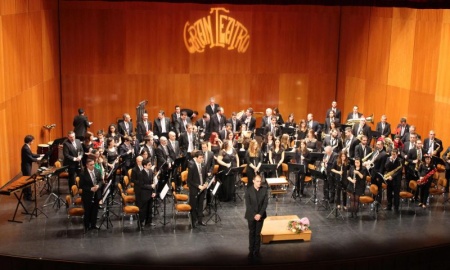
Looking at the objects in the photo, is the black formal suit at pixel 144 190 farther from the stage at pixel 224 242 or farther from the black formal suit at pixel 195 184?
the black formal suit at pixel 195 184

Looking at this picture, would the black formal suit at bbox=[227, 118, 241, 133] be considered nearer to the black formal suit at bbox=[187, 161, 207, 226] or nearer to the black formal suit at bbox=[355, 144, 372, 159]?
the black formal suit at bbox=[355, 144, 372, 159]

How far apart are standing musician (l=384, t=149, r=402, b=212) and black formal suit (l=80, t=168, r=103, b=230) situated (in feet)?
21.6

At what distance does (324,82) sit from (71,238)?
13930mm

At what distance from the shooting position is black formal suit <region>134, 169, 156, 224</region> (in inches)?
514

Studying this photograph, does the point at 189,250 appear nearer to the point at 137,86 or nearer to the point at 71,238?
the point at 71,238

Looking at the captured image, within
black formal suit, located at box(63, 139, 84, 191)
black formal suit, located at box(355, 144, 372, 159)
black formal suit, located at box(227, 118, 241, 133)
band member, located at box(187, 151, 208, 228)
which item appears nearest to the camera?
band member, located at box(187, 151, 208, 228)

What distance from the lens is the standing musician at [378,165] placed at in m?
14.9

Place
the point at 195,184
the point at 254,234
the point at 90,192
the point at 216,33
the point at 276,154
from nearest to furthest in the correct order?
the point at 254,234
the point at 90,192
the point at 195,184
the point at 276,154
the point at 216,33

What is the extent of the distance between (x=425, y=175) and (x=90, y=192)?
25.2ft

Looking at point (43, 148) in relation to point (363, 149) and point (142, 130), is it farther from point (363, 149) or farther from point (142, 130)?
point (363, 149)

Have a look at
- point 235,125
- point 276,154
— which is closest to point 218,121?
point 235,125

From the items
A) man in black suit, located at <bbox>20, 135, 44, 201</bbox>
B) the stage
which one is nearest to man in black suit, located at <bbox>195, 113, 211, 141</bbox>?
the stage

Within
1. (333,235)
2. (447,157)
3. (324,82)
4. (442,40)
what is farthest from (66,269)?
(324,82)

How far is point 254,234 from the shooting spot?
1188 centimetres
